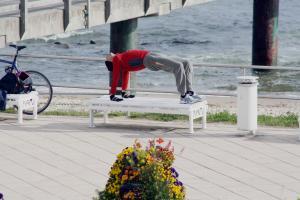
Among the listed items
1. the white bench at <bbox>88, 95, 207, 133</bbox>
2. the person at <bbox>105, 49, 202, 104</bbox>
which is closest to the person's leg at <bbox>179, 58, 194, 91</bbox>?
the person at <bbox>105, 49, 202, 104</bbox>

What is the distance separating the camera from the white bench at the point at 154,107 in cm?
1437

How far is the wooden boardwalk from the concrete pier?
10.6ft

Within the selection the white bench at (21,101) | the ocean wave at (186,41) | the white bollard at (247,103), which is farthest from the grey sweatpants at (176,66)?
the ocean wave at (186,41)

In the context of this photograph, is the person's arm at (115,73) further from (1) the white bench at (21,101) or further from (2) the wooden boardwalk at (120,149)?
(1) the white bench at (21,101)

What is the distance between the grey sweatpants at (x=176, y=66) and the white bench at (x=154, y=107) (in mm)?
261

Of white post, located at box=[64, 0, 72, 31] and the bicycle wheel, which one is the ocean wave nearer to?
white post, located at box=[64, 0, 72, 31]

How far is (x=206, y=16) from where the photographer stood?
68125mm

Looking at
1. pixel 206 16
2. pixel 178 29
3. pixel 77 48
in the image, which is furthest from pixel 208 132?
pixel 206 16

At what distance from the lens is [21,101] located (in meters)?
15.3

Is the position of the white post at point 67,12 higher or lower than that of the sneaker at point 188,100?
higher

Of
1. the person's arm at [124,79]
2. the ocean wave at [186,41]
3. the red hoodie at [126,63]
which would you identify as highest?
the ocean wave at [186,41]

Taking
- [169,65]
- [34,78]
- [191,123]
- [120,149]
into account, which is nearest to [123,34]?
[34,78]

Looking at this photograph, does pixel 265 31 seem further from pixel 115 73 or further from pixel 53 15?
pixel 115 73

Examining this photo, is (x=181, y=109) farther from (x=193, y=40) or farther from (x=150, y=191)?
(x=193, y=40)
